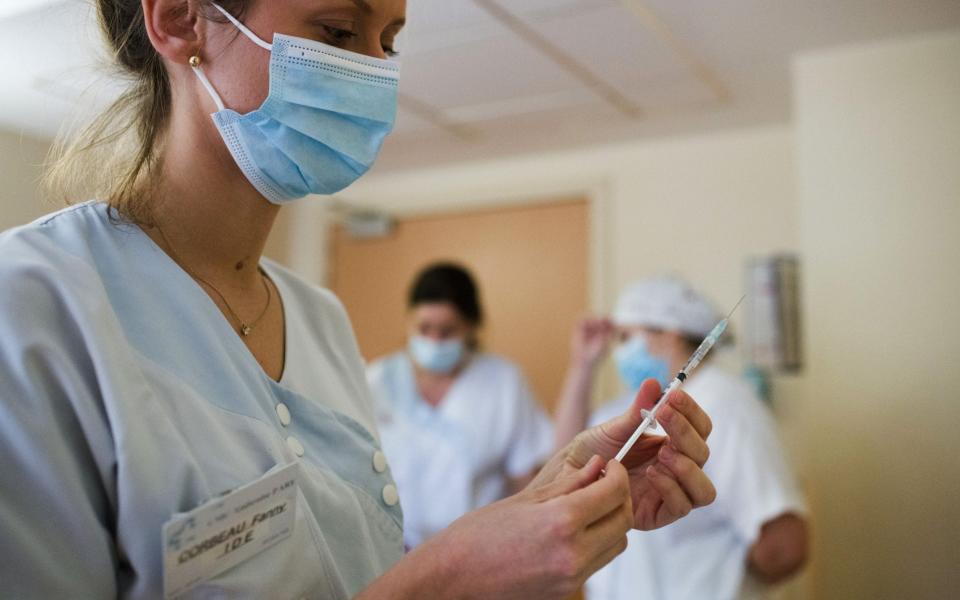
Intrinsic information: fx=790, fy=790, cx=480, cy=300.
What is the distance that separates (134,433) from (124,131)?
0.38 metres

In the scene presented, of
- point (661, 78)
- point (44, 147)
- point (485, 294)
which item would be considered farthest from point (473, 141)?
point (44, 147)

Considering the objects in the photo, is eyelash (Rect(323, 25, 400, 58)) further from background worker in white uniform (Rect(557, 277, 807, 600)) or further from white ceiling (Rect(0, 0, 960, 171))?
background worker in white uniform (Rect(557, 277, 807, 600))

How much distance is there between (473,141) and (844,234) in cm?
153

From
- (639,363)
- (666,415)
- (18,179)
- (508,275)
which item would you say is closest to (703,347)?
(666,415)

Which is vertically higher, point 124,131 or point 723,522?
point 124,131

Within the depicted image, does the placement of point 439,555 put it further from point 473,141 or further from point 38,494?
point 473,141

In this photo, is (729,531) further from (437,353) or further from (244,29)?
(244,29)

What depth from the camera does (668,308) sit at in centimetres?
206

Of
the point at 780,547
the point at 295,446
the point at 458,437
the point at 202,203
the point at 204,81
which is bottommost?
the point at 780,547

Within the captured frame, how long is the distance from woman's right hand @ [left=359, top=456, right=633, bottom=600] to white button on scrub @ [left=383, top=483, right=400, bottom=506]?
0.75ft

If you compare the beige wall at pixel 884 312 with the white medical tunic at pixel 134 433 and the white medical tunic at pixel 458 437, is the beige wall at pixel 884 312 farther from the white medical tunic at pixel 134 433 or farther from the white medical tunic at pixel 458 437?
the white medical tunic at pixel 134 433

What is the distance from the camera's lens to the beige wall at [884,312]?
6.70ft

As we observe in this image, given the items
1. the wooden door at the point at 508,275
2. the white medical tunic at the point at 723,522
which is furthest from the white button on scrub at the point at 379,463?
the wooden door at the point at 508,275

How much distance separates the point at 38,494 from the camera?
0.58 metres
